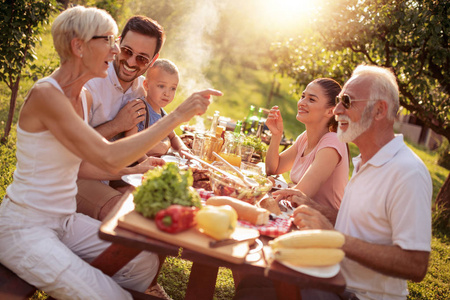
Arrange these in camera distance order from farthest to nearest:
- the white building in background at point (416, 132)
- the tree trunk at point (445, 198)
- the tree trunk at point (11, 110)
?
1. the white building in background at point (416, 132)
2. the tree trunk at point (445, 198)
3. the tree trunk at point (11, 110)

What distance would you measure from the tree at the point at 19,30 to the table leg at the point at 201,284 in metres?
5.02

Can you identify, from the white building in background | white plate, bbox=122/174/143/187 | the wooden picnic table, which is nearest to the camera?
the wooden picnic table

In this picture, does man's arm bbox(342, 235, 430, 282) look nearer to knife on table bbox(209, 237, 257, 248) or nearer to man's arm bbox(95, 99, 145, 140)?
knife on table bbox(209, 237, 257, 248)

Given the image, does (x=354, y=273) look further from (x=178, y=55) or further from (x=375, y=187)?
(x=178, y=55)

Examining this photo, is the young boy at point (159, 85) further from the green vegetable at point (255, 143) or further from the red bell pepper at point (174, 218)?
the red bell pepper at point (174, 218)

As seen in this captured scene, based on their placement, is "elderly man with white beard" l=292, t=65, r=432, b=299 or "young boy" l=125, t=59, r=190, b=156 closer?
"elderly man with white beard" l=292, t=65, r=432, b=299

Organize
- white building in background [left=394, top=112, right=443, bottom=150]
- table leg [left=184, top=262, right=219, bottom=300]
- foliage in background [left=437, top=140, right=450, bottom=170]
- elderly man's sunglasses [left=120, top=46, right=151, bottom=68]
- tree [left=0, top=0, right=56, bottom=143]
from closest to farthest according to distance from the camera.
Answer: table leg [left=184, top=262, right=219, bottom=300], elderly man's sunglasses [left=120, top=46, right=151, bottom=68], tree [left=0, top=0, right=56, bottom=143], foliage in background [left=437, top=140, right=450, bottom=170], white building in background [left=394, top=112, right=443, bottom=150]

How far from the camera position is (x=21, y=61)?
663 cm

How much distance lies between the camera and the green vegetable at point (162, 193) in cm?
209

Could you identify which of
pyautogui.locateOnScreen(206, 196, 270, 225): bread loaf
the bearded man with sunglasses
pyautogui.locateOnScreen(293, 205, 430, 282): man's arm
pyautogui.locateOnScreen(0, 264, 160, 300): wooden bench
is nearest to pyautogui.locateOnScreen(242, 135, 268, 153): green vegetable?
the bearded man with sunglasses

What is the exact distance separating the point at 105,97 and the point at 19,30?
133 inches

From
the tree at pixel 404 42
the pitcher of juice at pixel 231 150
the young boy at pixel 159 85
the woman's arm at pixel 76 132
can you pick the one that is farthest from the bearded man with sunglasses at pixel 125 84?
the tree at pixel 404 42

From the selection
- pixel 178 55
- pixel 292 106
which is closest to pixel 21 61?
pixel 178 55

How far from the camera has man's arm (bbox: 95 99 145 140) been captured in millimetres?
3734
